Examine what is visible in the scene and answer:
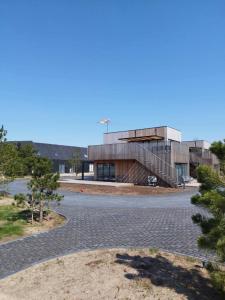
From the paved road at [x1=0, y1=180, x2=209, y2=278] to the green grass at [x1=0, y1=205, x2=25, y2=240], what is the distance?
40.2 inches

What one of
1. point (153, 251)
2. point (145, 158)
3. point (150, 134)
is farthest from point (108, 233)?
point (150, 134)

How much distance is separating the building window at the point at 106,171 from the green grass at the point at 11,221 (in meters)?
21.5

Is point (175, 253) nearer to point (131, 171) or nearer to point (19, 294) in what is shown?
point (19, 294)

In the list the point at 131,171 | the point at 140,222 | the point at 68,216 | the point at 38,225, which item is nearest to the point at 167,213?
the point at 140,222

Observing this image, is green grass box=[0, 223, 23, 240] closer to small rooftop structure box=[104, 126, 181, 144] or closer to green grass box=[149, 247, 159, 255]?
green grass box=[149, 247, 159, 255]

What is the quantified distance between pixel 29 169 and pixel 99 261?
25.7 ft

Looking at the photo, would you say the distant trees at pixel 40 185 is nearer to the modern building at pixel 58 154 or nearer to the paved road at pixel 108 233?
the paved road at pixel 108 233

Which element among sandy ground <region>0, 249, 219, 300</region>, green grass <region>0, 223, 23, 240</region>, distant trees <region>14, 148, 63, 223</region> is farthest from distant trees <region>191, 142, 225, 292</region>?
distant trees <region>14, 148, 63, 223</region>

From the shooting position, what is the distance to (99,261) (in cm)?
825

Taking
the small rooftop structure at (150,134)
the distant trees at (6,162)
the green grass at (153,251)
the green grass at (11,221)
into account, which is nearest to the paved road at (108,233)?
the green grass at (153,251)

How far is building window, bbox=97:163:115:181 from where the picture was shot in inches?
1526

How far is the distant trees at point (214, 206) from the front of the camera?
5.51 metres

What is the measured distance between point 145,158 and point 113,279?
2720cm

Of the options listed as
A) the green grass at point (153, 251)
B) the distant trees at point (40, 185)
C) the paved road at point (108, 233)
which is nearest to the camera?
the green grass at point (153, 251)
